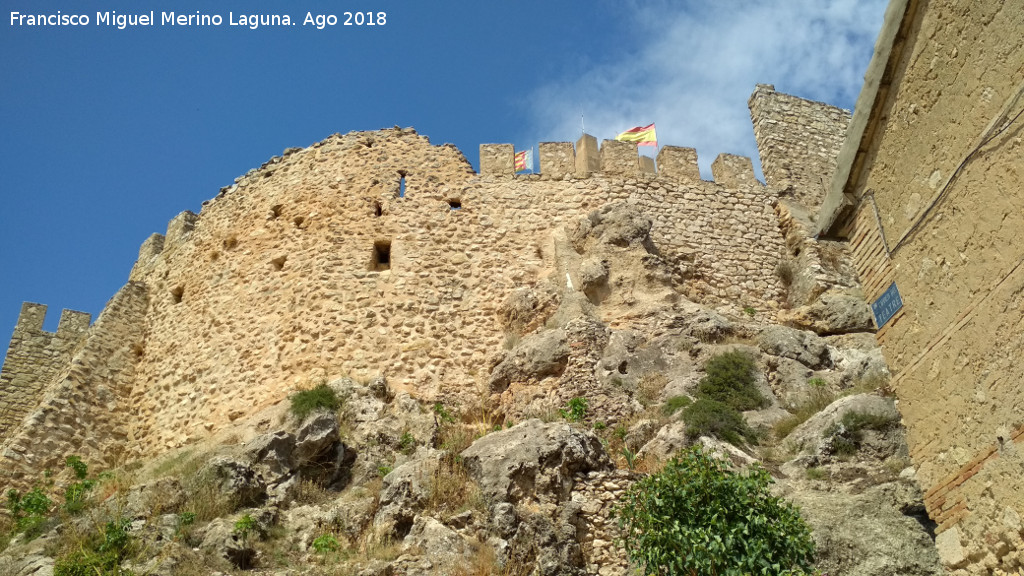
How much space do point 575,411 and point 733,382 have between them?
6.81 feet

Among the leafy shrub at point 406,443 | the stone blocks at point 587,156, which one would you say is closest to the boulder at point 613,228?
the stone blocks at point 587,156

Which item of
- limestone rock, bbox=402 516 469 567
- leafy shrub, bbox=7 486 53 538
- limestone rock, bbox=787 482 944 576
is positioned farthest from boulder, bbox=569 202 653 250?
leafy shrub, bbox=7 486 53 538

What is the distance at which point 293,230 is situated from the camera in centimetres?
Answer: 1550

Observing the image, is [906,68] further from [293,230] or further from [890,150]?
[293,230]

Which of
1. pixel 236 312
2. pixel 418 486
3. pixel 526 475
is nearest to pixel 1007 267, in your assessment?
pixel 526 475

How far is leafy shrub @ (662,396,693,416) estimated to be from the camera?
11.6 m

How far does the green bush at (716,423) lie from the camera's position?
35.1ft

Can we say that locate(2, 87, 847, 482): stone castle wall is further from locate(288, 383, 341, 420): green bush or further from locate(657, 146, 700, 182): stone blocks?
locate(288, 383, 341, 420): green bush

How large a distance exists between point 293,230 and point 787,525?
10213 mm

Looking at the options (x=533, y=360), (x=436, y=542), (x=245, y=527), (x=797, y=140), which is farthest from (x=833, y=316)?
(x=245, y=527)

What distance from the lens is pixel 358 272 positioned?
1479 cm

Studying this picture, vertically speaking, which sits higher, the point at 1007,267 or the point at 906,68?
the point at 906,68

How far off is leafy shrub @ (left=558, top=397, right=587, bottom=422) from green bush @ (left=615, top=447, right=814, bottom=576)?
3720 millimetres

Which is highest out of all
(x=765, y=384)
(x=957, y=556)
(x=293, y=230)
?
(x=293, y=230)
